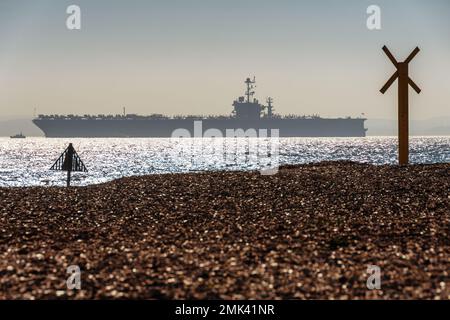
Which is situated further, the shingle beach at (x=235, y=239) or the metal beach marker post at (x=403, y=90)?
the metal beach marker post at (x=403, y=90)

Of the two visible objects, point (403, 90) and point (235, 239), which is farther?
point (403, 90)

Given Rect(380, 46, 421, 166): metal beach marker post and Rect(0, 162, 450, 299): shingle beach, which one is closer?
Rect(0, 162, 450, 299): shingle beach

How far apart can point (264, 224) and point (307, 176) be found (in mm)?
9269

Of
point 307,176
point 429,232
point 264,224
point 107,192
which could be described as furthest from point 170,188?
point 429,232

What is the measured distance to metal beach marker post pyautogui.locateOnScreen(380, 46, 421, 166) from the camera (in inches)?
1078

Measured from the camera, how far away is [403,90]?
91.9ft

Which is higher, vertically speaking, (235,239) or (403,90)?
(403,90)

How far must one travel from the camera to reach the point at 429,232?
43.6 feet

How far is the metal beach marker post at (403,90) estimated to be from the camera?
2739cm

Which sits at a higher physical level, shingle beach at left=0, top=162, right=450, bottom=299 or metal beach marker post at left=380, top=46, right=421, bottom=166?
metal beach marker post at left=380, top=46, right=421, bottom=166
